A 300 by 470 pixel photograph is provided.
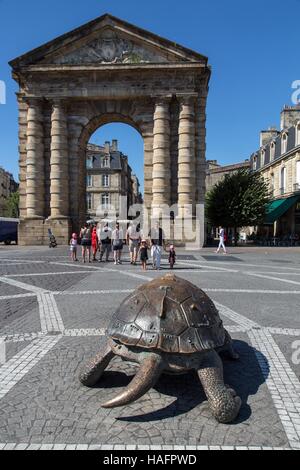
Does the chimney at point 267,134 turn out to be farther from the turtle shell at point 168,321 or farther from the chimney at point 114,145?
the turtle shell at point 168,321

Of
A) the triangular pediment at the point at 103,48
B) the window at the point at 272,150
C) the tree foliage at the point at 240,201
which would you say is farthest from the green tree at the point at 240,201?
the triangular pediment at the point at 103,48

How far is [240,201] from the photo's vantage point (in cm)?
2858

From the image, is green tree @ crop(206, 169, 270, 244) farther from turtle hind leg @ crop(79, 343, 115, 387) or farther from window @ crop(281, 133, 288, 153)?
turtle hind leg @ crop(79, 343, 115, 387)

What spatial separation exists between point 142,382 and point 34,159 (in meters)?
23.3

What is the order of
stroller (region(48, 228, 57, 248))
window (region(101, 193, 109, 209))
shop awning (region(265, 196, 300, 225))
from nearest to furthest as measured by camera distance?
stroller (region(48, 228, 57, 248)) < shop awning (region(265, 196, 300, 225)) < window (region(101, 193, 109, 209))

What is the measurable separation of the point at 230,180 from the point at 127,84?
40.2ft

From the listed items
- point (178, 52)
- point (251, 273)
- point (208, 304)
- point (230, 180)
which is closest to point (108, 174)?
point (230, 180)

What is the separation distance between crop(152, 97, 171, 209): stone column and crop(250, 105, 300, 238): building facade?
13904mm

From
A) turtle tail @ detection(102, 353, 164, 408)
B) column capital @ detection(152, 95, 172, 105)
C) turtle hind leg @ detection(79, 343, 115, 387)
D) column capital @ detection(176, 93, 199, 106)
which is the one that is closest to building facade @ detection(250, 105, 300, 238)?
column capital @ detection(176, 93, 199, 106)

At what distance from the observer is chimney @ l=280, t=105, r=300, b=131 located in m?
37.5

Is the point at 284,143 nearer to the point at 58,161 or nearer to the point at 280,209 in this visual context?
the point at 280,209

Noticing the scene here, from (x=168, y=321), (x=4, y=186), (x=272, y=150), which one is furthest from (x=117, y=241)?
(x=4, y=186)

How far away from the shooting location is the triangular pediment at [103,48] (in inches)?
904

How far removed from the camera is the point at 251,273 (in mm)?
11445
